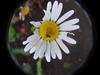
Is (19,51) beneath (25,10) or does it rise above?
beneath

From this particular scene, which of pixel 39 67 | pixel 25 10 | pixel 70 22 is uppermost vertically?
pixel 25 10

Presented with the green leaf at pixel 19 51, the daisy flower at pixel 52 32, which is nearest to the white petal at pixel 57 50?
the daisy flower at pixel 52 32

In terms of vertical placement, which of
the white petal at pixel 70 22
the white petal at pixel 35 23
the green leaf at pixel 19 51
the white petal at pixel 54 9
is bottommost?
the green leaf at pixel 19 51

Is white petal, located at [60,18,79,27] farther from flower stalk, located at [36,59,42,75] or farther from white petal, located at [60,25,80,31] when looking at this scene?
flower stalk, located at [36,59,42,75]

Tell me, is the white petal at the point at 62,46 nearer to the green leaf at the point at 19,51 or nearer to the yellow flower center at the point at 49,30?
the yellow flower center at the point at 49,30

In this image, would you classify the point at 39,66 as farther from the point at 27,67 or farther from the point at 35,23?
the point at 35,23

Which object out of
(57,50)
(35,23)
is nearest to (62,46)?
(57,50)

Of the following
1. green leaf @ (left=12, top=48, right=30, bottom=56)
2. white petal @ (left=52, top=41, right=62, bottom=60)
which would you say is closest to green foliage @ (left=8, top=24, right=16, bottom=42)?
green leaf @ (left=12, top=48, right=30, bottom=56)
